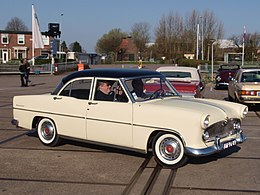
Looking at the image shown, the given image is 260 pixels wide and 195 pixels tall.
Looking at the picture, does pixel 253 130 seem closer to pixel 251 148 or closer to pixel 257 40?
pixel 251 148

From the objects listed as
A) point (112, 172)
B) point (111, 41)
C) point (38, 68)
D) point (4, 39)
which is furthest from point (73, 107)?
point (111, 41)

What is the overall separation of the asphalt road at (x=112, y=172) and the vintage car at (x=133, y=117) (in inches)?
11.7

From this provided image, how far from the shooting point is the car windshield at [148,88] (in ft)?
22.7

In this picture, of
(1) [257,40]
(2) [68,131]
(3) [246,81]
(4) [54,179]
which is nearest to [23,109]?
(2) [68,131]

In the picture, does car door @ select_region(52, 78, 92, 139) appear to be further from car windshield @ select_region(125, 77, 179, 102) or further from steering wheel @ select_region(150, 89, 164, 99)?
steering wheel @ select_region(150, 89, 164, 99)

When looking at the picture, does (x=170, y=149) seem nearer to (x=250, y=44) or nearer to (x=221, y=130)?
(x=221, y=130)

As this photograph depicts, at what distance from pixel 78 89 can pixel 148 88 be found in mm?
1344

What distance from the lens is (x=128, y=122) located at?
662cm

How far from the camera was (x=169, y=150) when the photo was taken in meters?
6.30

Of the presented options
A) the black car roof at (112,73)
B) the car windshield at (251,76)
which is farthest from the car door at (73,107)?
the car windshield at (251,76)

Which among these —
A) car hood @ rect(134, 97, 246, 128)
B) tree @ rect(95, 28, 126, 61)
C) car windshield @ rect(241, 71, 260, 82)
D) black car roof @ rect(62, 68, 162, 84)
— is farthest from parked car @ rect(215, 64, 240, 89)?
tree @ rect(95, 28, 126, 61)

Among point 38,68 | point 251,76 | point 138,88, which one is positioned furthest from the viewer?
point 38,68

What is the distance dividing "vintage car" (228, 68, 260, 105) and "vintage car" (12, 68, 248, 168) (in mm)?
5955

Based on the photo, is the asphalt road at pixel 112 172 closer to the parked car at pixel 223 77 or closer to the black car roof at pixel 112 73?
the black car roof at pixel 112 73
